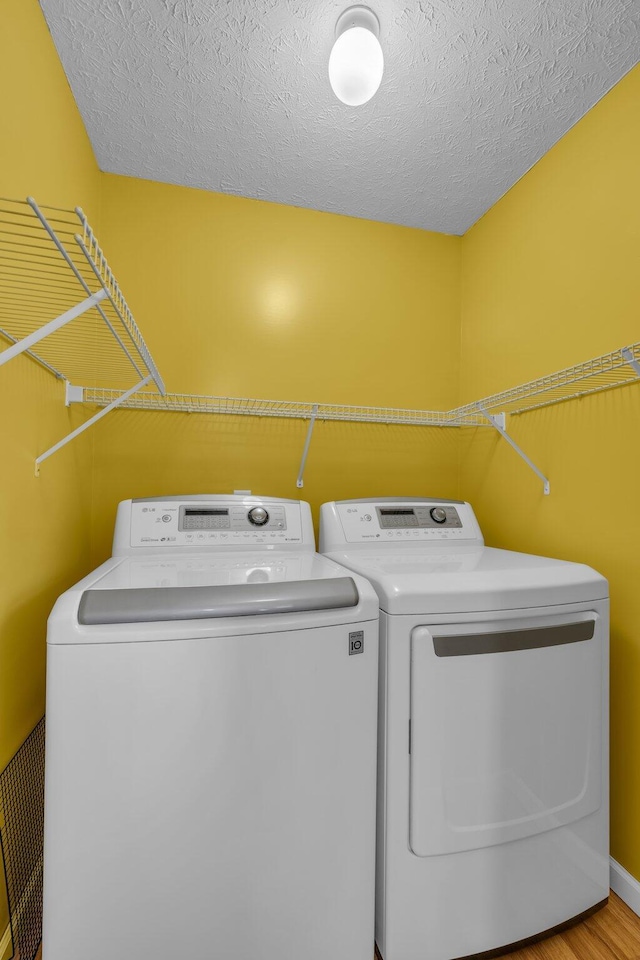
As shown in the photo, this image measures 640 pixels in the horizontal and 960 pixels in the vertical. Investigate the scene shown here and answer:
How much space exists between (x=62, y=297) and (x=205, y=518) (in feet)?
2.66

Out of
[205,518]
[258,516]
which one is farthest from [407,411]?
[205,518]

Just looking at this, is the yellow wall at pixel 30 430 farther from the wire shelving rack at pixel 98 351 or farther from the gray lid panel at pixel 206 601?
the gray lid panel at pixel 206 601

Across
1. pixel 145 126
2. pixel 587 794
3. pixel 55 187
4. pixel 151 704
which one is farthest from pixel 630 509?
pixel 145 126

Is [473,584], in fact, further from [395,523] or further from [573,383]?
[573,383]

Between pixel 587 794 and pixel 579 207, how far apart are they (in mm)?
1841

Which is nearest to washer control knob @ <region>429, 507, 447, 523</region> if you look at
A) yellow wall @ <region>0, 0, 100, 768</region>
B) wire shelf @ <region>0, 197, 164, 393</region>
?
wire shelf @ <region>0, 197, 164, 393</region>

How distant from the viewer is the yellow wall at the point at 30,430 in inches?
44.0

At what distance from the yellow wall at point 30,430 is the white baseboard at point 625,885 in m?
1.75

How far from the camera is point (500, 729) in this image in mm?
1160

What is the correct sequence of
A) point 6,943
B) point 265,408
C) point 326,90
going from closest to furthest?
point 6,943
point 326,90
point 265,408

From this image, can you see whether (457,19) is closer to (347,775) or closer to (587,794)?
(347,775)

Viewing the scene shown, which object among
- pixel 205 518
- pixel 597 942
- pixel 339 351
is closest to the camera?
pixel 597 942

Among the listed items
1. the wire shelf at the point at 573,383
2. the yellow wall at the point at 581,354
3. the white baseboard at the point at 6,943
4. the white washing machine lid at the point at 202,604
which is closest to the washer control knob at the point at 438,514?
the yellow wall at the point at 581,354

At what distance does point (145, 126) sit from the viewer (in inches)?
66.8
